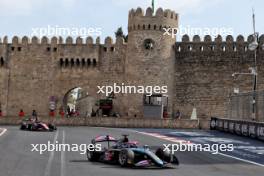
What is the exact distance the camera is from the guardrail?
Answer: 88.9ft

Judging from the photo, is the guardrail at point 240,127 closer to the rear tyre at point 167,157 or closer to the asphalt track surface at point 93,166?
the asphalt track surface at point 93,166

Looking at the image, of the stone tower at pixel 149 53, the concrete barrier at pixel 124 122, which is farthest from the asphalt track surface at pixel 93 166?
the stone tower at pixel 149 53

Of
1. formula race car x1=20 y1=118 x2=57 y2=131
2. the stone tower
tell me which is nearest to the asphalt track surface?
formula race car x1=20 y1=118 x2=57 y2=131

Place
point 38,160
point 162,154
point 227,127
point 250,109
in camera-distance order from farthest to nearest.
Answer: point 227,127 < point 250,109 < point 38,160 < point 162,154

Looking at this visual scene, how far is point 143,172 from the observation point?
1327 cm

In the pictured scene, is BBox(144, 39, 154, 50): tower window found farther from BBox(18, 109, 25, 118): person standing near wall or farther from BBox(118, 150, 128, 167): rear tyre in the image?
BBox(118, 150, 128, 167): rear tyre

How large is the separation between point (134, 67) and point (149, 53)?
1592 millimetres

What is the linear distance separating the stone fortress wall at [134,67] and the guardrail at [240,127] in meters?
8.96

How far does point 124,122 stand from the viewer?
41156mm

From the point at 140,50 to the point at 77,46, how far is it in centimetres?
580

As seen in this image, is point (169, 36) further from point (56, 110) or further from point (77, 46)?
point (56, 110)

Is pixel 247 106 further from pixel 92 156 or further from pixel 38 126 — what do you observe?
pixel 92 156

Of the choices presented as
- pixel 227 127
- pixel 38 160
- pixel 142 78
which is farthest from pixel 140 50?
pixel 38 160

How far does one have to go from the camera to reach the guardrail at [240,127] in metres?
27.1
